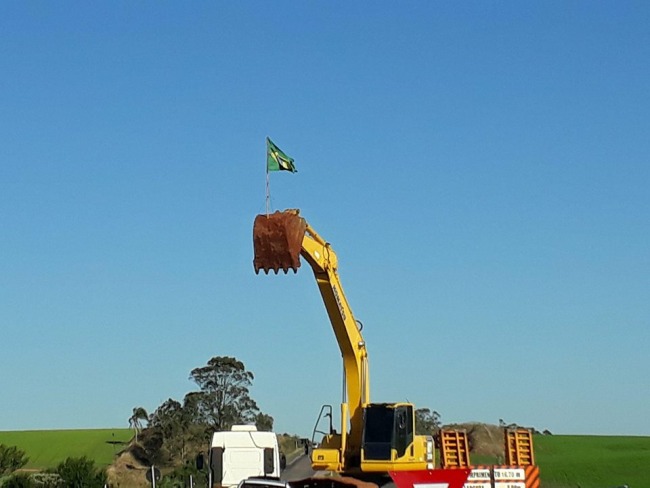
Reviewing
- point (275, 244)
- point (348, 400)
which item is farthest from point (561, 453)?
point (275, 244)

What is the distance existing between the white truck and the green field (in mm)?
28999

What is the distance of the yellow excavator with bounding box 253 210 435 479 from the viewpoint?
2895 centimetres

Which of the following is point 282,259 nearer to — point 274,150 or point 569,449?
point 274,150

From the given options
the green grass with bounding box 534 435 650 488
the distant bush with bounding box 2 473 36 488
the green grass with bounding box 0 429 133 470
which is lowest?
the distant bush with bounding box 2 473 36 488

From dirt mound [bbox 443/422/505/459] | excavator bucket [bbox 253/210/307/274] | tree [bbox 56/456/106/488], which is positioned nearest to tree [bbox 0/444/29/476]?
tree [bbox 56/456/106/488]

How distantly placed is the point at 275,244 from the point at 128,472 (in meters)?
67.1

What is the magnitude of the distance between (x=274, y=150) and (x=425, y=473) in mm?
12421

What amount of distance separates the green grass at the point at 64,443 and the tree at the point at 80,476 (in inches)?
2150

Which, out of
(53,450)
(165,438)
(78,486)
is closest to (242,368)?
(165,438)

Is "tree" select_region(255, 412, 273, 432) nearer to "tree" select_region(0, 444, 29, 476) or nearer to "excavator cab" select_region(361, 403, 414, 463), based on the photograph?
"tree" select_region(0, 444, 29, 476)

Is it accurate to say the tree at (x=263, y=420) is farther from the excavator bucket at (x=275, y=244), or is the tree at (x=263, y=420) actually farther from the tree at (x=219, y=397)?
the excavator bucket at (x=275, y=244)

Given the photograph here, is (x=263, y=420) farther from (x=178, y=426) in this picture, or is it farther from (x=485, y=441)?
(x=485, y=441)

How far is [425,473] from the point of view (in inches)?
869

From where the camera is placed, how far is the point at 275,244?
28859mm
